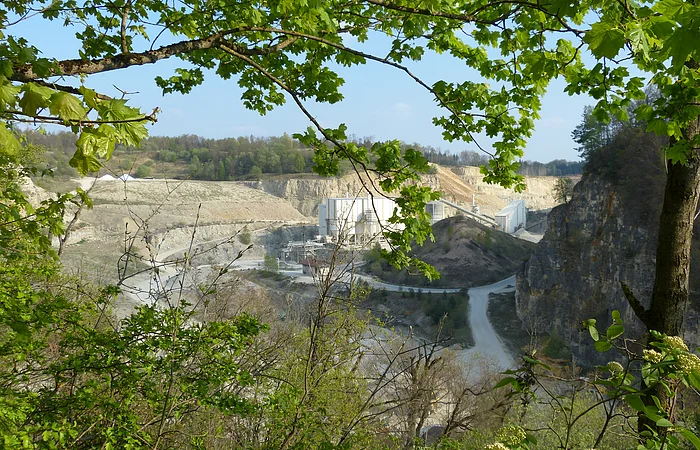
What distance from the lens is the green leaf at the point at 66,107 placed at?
1.33 m

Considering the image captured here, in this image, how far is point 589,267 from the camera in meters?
26.8

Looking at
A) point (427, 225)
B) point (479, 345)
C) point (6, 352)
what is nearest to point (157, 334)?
point (6, 352)

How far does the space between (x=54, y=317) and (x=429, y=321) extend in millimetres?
28949

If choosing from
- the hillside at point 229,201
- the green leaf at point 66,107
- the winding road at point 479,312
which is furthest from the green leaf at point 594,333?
the hillside at point 229,201

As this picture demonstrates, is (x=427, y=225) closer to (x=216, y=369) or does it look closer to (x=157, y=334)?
(x=216, y=369)

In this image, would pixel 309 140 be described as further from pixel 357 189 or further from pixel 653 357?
pixel 357 189

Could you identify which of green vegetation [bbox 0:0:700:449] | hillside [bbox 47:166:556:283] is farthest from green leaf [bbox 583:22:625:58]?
hillside [bbox 47:166:556:283]

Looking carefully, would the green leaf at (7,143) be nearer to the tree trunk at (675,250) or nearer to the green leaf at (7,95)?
the green leaf at (7,95)

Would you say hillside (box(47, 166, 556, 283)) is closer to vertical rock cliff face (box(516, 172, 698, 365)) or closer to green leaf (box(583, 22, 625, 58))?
vertical rock cliff face (box(516, 172, 698, 365))

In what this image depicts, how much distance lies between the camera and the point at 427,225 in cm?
370

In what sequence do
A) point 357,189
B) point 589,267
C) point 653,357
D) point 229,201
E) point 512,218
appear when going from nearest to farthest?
1. point 653,357
2. point 589,267
3. point 512,218
4. point 229,201
5. point 357,189

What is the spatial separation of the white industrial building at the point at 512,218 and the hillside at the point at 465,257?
8879mm

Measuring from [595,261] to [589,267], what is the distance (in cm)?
55

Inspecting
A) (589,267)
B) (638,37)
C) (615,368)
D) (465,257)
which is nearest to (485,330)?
(589,267)
